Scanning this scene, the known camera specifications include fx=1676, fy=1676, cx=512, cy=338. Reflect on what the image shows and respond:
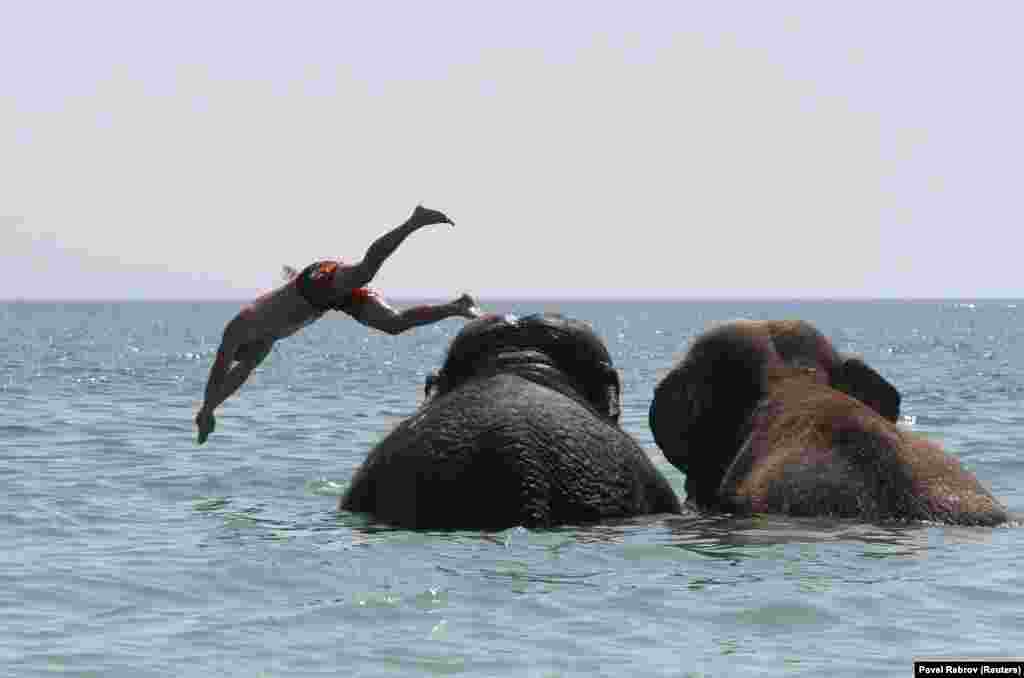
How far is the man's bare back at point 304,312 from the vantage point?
42.2ft

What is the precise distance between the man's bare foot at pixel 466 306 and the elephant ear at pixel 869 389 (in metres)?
2.73

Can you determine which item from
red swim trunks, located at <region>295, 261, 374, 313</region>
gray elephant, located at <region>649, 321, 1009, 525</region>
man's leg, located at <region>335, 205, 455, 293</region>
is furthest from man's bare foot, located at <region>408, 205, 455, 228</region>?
gray elephant, located at <region>649, 321, 1009, 525</region>

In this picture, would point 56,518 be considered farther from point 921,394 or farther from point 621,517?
point 921,394

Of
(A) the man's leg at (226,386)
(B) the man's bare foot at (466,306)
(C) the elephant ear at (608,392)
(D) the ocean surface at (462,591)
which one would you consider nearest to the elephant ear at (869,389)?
(D) the ocean surface at (462,591)

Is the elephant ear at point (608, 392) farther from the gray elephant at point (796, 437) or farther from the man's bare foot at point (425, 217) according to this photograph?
the man's bare foot at point (425, 217)

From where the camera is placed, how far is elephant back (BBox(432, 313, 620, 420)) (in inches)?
473

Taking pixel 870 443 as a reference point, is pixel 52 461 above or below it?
below

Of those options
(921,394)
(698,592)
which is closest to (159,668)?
(698,592)

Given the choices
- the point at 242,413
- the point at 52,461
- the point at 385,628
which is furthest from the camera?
the point at 242,413

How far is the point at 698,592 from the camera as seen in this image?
923 cm

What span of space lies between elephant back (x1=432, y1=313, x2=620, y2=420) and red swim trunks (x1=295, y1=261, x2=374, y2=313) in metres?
1.34

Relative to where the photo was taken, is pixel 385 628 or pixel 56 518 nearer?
pixel 385 628

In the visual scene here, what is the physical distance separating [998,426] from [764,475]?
14.4 meters

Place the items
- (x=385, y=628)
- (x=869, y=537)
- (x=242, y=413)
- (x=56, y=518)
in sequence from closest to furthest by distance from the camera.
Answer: (x=385, y=628), (x=869, y=537), (x=56, y=518), (x=242, y=413)
